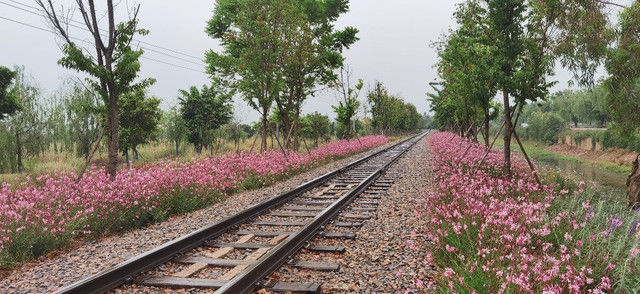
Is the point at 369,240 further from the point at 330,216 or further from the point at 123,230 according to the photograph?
the point at 123,230

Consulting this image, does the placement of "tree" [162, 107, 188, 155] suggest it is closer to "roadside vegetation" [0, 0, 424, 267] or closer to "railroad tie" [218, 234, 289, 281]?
"roadside vegetation" [0, 0, 424, 267]

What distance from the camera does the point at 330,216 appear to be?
284 inches

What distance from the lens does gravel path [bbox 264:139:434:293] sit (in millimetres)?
4262

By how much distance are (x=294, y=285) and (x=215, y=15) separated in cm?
2876

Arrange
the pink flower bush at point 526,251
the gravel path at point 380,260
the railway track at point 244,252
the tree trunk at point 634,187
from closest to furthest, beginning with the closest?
the pink flower bush at point 526,251
the railway track at point 244,252
the gravel path at point 380,260
the tree trunk at point 634,187

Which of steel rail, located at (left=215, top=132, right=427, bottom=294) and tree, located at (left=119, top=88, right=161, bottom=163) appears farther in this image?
tree, located at (left=119, top=88, right=161, bottom=163)

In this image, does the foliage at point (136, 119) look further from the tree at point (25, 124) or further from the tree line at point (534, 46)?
the tree line at point (534, 46)

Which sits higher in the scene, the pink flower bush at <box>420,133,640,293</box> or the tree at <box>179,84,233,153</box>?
the tree at <box>179,84,233,153</box>

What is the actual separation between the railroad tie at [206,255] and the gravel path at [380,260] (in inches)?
39.8

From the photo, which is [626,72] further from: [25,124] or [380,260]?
[25,124]

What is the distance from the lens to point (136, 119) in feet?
81.3

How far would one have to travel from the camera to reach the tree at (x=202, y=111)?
3097cm

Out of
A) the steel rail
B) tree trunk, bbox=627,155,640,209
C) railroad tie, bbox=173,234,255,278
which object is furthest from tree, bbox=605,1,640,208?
railroad tie, bbox=173,234,255,278

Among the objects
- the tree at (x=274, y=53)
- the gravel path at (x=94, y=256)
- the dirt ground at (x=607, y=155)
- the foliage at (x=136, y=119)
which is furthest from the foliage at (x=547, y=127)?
the gravel path at (x=94, y=256)
